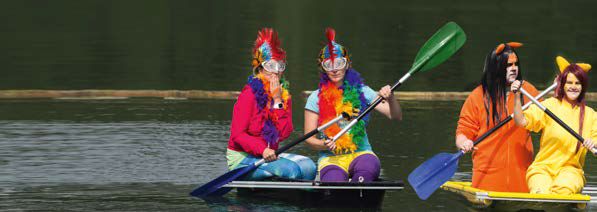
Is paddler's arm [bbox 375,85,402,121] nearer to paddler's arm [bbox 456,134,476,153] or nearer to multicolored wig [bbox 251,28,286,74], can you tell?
paddler's arm [bbox 456,134,476,153]

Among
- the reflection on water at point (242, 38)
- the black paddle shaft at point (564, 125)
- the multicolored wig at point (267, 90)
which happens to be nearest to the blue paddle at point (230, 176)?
the multicolored wig at point (267, 90)

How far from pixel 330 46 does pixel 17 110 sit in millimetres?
6274

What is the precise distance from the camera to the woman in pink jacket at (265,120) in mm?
10734

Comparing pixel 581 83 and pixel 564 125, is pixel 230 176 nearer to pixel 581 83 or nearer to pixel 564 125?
pixel 564 125

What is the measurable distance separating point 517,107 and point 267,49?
2.00 metres

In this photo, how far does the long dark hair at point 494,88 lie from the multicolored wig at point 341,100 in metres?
0.92

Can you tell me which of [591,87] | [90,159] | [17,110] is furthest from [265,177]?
[591,87]

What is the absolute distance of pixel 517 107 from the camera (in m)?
10.1

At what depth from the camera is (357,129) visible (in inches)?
421

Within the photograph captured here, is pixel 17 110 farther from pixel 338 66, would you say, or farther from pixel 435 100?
pixel 338 66

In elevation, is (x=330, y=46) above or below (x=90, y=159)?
above

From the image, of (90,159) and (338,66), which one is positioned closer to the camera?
(338,66)

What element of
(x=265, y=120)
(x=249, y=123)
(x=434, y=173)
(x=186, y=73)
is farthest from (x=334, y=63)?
(x=186, y=73)

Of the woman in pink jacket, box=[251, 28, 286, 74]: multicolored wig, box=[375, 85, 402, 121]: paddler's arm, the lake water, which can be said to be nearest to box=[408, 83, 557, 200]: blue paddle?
the lake water
